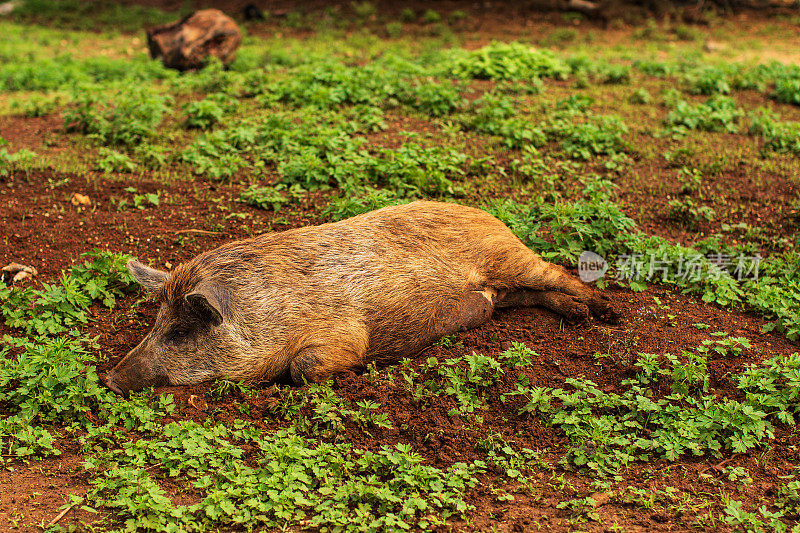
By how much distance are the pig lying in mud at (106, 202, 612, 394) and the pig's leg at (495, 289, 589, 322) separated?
0.7 inches

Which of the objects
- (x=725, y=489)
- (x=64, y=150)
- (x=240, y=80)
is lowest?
(x=725, y=489)

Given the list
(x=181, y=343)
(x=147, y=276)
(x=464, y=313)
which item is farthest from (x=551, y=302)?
(x=147, y=276)

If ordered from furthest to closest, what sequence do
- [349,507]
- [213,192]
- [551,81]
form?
[551,81], [213,192], [349,507]

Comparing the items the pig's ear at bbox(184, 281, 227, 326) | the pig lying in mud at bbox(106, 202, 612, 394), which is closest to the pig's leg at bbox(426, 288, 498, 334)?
the pig lying in mud at bbox(106, 202, 612, 394)

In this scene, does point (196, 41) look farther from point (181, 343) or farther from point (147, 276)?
point (181, 343)

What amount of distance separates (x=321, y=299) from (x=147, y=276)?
1.28 metres

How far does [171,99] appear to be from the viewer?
364 inches

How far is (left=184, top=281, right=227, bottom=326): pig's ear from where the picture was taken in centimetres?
446

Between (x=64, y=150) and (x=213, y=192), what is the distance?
219 centimetres

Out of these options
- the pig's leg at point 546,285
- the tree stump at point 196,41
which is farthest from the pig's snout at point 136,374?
the tree stump at point 196,41

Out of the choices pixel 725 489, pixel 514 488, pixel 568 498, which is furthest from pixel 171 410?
pixel 725 489

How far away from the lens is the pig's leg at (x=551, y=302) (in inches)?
206

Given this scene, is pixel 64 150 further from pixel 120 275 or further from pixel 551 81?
pixel 551 81

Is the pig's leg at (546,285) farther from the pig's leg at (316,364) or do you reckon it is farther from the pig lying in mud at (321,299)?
the pig's leg at (316,364)
